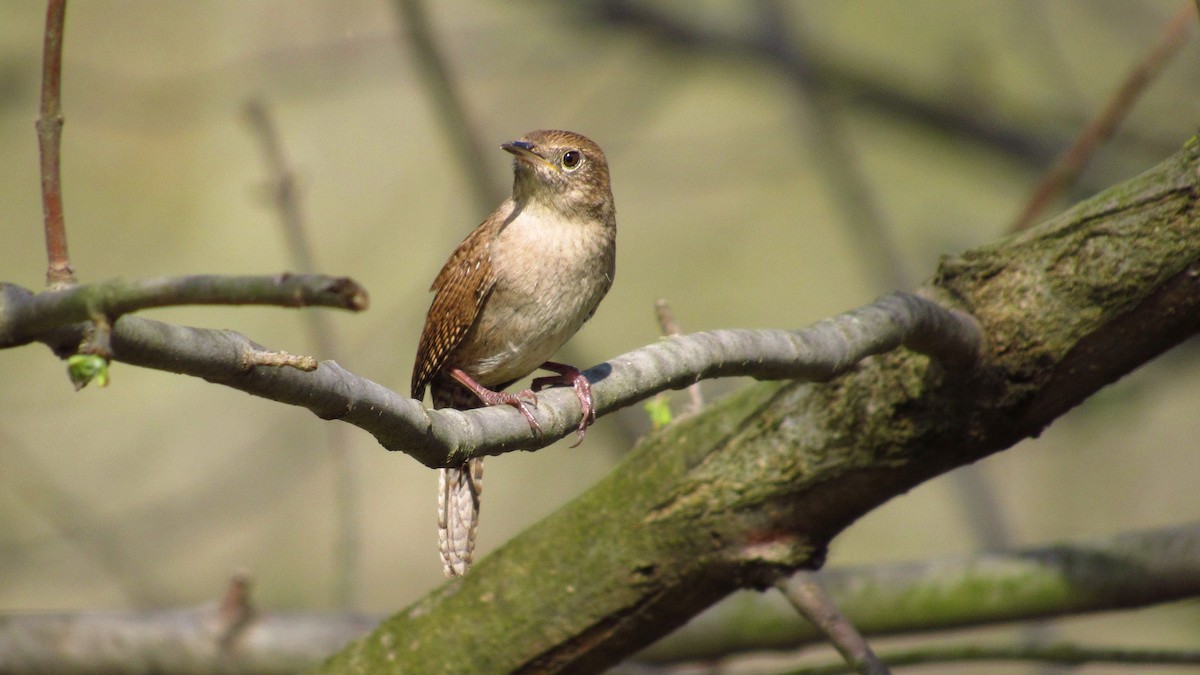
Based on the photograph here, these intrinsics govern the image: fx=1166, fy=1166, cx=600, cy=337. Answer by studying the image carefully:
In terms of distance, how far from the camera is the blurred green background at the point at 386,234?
819 centimetres

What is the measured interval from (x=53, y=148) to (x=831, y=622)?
1.79 metres

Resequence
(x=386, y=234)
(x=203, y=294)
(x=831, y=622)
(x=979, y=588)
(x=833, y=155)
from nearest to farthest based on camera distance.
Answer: (x=203, y=294) < (x=831, y=622) < (x=979, y=588) < (x=833, y=155) < (x=386, y=234)

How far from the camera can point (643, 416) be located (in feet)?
18.1

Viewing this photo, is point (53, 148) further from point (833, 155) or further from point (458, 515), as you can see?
point (833, 155)

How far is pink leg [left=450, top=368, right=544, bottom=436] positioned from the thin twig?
1909 millimetres

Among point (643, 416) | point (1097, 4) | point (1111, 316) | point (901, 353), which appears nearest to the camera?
point (1111, 316)

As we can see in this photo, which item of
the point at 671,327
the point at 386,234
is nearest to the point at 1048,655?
the point at 671,327

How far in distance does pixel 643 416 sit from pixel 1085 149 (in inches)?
89.7

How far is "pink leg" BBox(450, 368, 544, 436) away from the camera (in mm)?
2070

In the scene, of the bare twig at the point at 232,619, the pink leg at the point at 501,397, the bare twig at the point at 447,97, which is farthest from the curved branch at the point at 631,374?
the bare twig at the point at 447,97

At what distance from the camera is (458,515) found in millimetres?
3488

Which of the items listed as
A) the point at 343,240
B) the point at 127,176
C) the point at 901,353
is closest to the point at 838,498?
the point at 901,353

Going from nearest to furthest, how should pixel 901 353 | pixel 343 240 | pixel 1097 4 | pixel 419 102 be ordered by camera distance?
pixel 901 353 < pixel 1097 4 < pixel 343 240 < pixel 419 102

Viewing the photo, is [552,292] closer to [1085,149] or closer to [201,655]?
[201,655]
